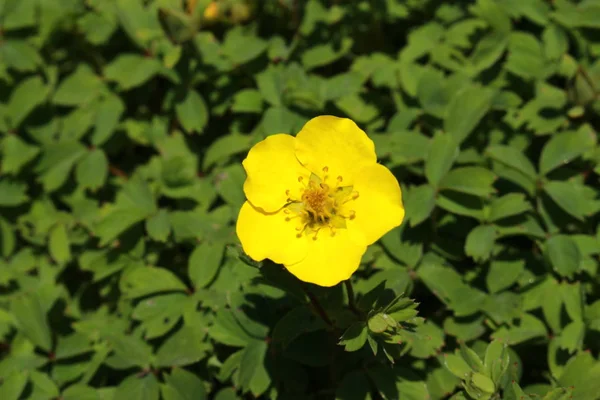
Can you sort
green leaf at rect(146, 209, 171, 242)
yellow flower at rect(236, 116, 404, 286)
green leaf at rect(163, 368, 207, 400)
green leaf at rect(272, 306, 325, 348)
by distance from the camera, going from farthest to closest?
green leaf at rect(146, 209, 171, 242), green leaf at rect(163, 368, 207, 400), green leaf at rect(272, 306, 325, 348), yellow flower at rect(236, 116, 404, 286)

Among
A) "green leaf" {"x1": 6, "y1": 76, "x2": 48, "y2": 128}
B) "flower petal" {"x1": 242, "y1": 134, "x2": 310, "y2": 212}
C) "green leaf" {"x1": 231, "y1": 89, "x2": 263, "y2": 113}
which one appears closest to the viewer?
"flower petal" {"x1": 242, "y1": 134, "x2": 310, "y2": 212}

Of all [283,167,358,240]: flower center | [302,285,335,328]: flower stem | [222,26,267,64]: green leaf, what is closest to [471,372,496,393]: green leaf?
[302,285,335,328]: flower stem

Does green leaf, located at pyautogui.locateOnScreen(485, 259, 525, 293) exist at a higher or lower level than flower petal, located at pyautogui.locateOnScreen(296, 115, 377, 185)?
lower

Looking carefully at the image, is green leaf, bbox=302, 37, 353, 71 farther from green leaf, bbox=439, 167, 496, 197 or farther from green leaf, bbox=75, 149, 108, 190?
green leaf, bbox=75, 149, 108, 190

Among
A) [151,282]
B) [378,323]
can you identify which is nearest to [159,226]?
[151,282]

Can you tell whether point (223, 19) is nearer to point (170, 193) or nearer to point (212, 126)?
point (212, 126)

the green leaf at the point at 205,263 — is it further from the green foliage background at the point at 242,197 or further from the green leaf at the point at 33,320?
the green leaf at the point at 33,320

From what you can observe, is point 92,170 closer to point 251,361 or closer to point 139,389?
point 139,389
